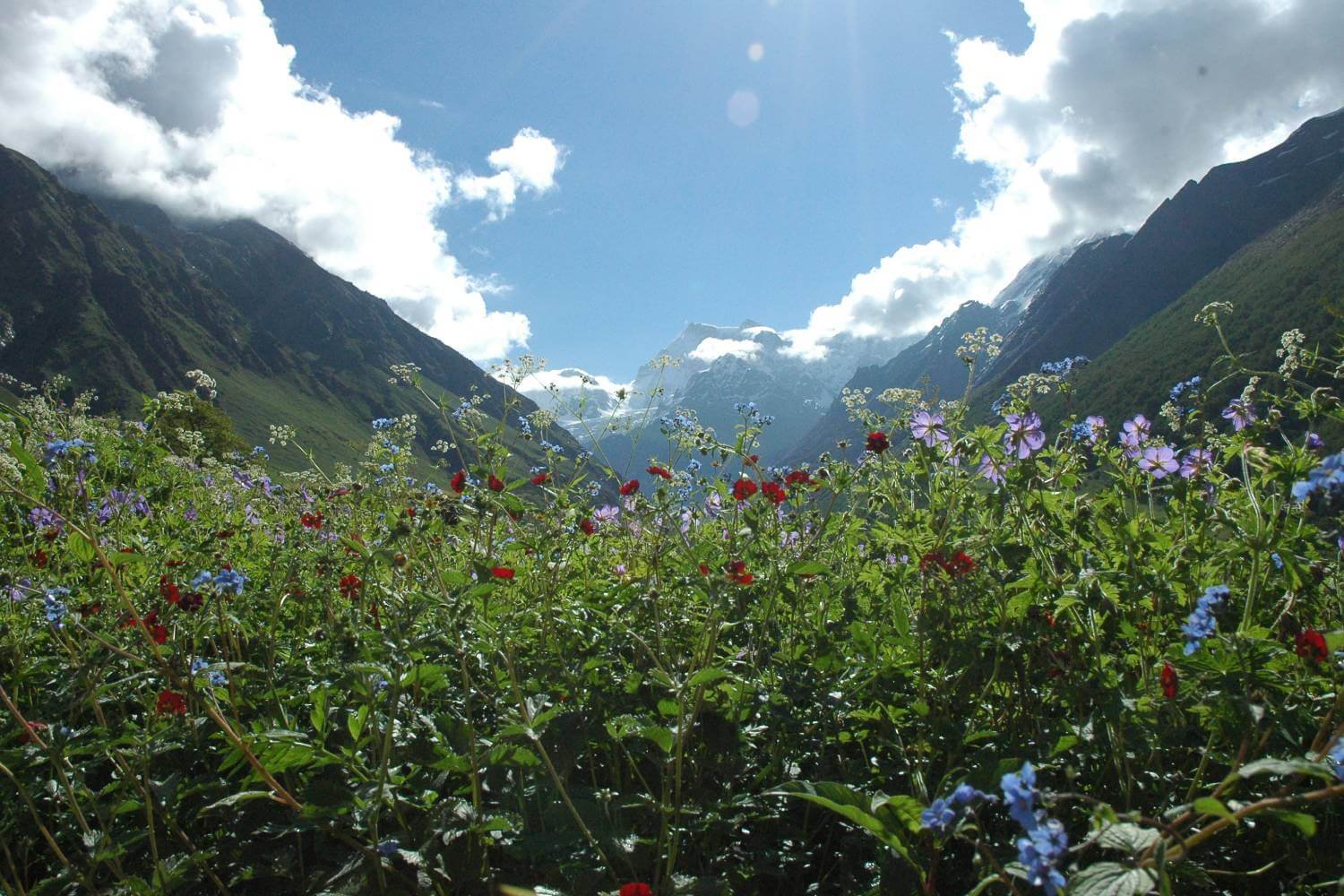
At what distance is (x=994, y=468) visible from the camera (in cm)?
329

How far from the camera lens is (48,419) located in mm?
5230

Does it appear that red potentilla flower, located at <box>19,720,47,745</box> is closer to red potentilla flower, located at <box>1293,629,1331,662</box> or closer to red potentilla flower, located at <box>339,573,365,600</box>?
red potentilla flower, located at <box>339,573,365,600</box>

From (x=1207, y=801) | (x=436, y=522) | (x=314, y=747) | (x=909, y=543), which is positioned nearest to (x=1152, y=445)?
(x=909, y=543)

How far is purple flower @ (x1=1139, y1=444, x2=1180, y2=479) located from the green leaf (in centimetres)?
272

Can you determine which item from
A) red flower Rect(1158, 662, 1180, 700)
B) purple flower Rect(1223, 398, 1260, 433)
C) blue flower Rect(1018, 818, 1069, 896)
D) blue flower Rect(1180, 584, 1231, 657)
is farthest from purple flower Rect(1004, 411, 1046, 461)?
blue flower Rect(1018, 818, 1069, 896)

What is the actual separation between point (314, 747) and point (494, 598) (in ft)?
5.47

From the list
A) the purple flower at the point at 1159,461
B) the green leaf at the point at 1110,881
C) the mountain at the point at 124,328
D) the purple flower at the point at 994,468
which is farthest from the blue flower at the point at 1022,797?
the mountain at the point at 124,328

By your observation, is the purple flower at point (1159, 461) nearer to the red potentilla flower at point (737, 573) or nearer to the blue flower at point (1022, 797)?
the red potentilla flower at point (737, 573)

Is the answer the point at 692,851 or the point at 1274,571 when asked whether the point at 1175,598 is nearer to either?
the point at 1274,571

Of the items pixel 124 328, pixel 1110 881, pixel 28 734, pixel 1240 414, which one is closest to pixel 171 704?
pixel 28 734

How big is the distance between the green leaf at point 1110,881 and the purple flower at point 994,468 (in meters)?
1.92

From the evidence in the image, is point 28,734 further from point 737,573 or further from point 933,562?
point 933,562

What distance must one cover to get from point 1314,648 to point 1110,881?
4.31 ft

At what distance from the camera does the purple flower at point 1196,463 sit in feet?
10.7
